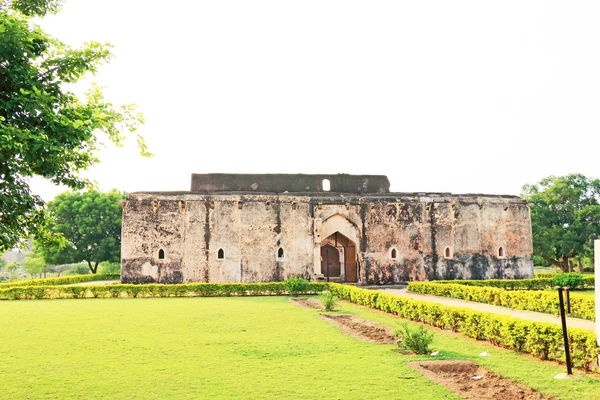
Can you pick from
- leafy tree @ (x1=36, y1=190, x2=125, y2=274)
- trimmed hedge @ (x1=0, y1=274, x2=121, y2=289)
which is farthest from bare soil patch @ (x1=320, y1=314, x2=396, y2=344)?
leafy tree @ (x1=36, y1=190, x2=125, y2=274)

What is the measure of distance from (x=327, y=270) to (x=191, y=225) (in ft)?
22.3

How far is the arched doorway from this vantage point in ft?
82.1

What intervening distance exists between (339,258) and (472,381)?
784 inches

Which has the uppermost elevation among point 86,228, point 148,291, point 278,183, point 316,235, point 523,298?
point 278,183

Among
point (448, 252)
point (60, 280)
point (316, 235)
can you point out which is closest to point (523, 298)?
point (448, 252)

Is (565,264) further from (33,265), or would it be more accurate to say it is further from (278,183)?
(33,265)

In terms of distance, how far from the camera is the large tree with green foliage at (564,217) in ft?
112

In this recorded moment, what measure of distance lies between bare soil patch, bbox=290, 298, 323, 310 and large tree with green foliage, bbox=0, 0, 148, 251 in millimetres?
9633

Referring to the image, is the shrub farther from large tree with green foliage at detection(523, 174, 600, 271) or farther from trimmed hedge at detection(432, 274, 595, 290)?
large tree with green foliage at detection(523, 174, 600, 271)

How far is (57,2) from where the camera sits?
6.98 meters

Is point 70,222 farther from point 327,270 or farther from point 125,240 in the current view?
point 327,270

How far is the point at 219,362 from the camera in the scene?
7.23 meters

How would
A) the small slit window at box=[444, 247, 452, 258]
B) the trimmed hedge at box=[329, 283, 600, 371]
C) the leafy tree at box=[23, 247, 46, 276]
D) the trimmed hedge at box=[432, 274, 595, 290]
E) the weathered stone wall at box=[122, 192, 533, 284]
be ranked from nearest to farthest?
1. the trimmed hedge at box=[329, 283, 600, 371]
2. the trimmed hedge at box=[432, 274, 595, 290]
3. the weathered stone wall at box=[122, 192, 533, 284]
4. the small slit window at box=[444, 247, 452, 258]
5. the leafy tree at box=[23, 247, 46, 276]

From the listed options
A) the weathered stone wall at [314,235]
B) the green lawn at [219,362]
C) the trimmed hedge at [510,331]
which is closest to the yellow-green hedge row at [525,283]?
the weathered stone wall at [314,235]
